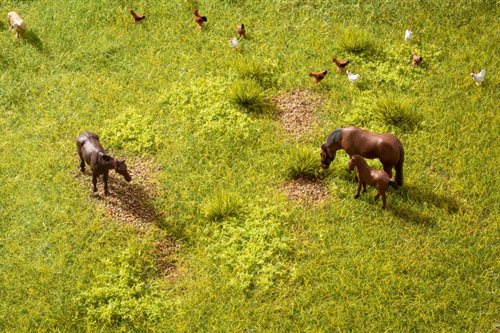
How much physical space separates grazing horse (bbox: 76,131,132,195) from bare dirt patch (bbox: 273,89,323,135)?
2.56 metres

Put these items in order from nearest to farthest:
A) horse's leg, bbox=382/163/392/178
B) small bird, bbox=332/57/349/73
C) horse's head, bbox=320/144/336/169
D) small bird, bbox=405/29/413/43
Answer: horse's leg, bbox=382/163/392/178
horse's head, bbox=320/144/336/169
small bird, bbox=332/57/349/73
small bird, bbox=405/29/413/43

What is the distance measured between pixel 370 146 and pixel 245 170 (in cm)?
178

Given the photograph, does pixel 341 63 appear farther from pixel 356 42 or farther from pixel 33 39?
pixel 33 39

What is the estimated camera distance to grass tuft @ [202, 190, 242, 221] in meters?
7.85

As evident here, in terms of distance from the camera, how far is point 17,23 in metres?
10.6

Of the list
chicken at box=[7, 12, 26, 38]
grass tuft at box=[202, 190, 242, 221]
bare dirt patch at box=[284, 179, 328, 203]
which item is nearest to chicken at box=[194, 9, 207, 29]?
chicken at box=[7, 12, 26, 38]

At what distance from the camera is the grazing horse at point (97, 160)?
25.4 feet

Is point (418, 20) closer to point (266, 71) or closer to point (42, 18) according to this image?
point (266, 71)

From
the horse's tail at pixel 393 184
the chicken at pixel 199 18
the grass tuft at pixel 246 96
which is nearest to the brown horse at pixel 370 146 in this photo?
the horse's tail at pixel 393 184

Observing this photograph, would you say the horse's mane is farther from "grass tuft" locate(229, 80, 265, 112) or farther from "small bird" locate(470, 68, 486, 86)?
"small bird" locate(470, 68, 486, 86)

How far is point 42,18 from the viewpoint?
11.2 m

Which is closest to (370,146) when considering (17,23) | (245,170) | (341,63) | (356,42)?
(245,170)

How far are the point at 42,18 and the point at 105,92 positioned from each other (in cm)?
249

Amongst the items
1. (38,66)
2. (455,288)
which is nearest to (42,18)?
(38,66)
